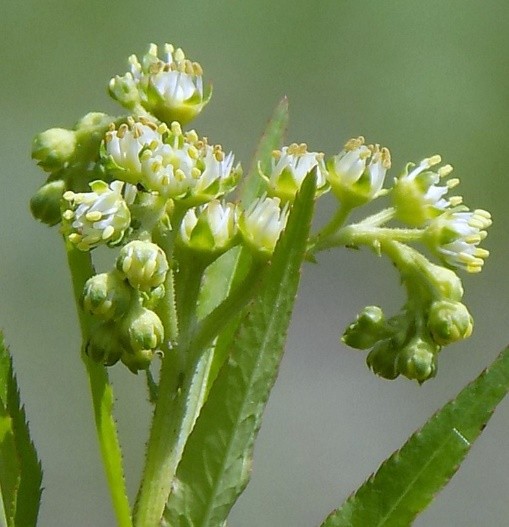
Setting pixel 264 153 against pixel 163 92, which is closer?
pixel 163 92

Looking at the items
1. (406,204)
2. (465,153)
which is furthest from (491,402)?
(465,153)

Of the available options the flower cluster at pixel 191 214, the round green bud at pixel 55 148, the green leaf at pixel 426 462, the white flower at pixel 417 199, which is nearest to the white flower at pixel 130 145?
the flower cluster at pixel 191 214

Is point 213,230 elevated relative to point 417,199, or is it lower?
lower

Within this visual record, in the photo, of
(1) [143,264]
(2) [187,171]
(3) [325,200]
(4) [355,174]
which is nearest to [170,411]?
(1) [143,264]

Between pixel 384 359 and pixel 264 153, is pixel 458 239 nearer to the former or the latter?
pixel 384 359

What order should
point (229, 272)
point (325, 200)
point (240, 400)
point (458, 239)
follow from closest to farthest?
1. point (240, 400)
2. point (458, 239)
3. point (229, 272)
4. point (325, 200)

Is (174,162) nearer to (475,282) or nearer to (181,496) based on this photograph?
(181,496)
